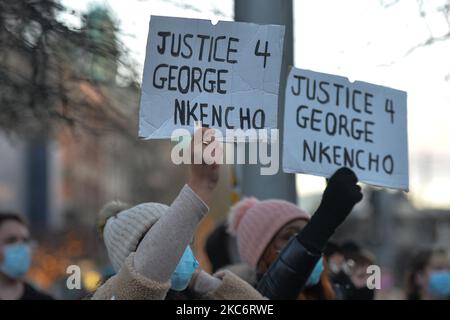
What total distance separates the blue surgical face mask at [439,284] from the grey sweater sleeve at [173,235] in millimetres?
3718

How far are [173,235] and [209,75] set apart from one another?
83cm

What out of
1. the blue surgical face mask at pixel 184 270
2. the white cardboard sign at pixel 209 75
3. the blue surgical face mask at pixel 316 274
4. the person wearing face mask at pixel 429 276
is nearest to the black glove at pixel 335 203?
the white cardboard sign at pixel 209 75

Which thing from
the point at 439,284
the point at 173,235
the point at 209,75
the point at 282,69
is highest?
the point at 282,69

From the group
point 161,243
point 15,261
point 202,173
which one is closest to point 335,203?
point 202,173

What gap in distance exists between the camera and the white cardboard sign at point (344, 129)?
4152 millimetres

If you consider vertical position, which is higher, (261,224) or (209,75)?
(209,75)

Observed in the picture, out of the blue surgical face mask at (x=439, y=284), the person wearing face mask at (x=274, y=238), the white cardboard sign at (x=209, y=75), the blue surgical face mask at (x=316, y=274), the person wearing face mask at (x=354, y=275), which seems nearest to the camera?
the white cardboard sign at (x=209, y=75)

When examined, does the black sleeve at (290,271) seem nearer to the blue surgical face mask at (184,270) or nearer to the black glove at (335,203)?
the black glove at (335,203)

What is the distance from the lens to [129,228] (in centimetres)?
367

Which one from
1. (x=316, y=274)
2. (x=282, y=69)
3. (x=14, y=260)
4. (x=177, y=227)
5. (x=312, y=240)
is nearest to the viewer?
(x=177, y=227)

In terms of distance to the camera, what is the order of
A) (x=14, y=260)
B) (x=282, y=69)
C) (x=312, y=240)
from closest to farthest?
(x=312, y=240) → (x=282, y=69) → (x=14, y=260)

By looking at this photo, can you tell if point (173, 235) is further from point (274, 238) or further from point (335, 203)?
point (274, 238)

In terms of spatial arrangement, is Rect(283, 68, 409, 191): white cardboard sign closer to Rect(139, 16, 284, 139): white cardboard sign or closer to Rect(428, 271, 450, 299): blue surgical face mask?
Rect(139, 16, 284, 139): white cardboard sign

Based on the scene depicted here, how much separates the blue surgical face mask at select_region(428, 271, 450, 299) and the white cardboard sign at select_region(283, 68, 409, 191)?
255cm
